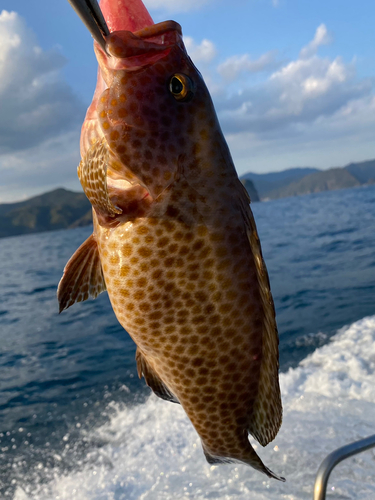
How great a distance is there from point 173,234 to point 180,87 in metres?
0.72

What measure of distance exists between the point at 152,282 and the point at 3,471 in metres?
10.7

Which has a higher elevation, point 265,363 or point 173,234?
point 173,234

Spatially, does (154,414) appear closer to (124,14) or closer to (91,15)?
(124,14)

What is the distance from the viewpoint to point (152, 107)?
192cm

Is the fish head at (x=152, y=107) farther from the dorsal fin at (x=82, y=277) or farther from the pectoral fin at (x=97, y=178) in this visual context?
the dorsal fin at (x=82, y=277)

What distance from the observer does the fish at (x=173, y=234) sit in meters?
1.88

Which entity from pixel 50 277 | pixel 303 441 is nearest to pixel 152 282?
pixel 303 441

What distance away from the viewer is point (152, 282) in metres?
2.05

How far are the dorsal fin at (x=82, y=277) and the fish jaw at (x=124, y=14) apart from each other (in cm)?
105

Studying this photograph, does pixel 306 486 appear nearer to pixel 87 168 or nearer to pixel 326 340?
pixel 87 168

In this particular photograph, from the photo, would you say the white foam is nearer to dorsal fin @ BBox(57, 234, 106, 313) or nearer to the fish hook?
dorsal fin @ BBox(57, 234, 106, 313)

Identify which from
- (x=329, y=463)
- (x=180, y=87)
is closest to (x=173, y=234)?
(x=180, y=87)

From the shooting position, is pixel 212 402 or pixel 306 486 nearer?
pixel 212 402

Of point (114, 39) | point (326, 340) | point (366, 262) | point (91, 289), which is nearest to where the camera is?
point (114, 39)
